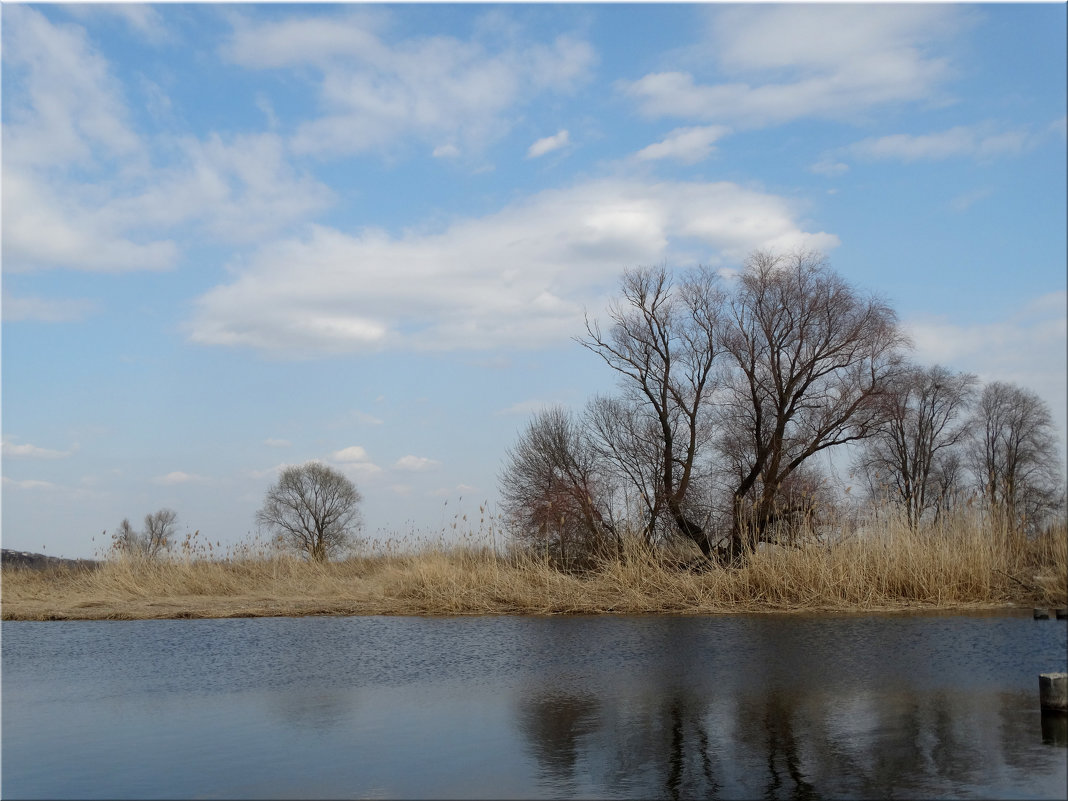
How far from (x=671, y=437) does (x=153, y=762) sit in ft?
70.0

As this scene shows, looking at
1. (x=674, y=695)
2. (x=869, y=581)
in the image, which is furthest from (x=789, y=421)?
(x=674, y=695)

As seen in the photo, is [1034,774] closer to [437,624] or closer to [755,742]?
[755,742]

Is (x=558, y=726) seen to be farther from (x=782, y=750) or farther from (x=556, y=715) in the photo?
(x=782, y=750)

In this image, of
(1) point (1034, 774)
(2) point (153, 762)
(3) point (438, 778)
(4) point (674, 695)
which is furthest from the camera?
(4) point (674, 695)

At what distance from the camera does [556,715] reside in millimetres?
7688

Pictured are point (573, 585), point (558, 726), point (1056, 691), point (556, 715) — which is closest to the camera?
point (1056, 691)

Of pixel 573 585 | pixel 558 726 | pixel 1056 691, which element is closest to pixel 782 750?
pixel 558 726

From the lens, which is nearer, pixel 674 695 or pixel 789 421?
pixel 674 695

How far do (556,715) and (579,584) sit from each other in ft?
33.5

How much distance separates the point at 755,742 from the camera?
21.4ft

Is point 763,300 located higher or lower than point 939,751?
higher

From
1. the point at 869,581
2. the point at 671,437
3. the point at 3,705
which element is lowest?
the point at 3,705

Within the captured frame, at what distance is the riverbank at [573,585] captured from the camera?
14.4 m

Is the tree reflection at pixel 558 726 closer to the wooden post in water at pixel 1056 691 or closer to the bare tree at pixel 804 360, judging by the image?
the wooden post in water at pixel 1056 691
